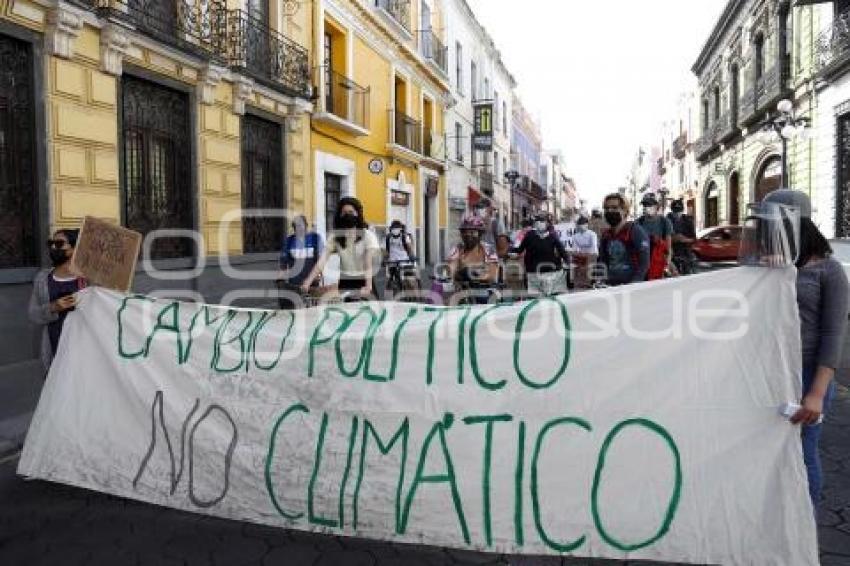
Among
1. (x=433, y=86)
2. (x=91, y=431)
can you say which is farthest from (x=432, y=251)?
(x=91, y=431)

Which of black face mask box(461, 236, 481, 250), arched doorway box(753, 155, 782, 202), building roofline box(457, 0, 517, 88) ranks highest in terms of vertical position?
building roofline box(457, 0, 517, 88)

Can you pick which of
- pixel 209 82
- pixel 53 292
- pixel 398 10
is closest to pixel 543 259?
pixel 53 292

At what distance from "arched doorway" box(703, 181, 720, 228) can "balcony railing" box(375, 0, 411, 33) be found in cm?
2150

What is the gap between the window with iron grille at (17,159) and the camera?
25.2 ft

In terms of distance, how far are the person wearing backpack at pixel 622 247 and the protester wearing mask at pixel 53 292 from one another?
176 inches

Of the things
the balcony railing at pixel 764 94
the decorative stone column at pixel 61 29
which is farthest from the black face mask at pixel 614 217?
the balcony railing at pixel 764 94

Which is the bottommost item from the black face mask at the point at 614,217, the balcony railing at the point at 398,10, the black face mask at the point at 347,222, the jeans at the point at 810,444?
the jeans at the point at 810,444

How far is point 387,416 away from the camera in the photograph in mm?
3119

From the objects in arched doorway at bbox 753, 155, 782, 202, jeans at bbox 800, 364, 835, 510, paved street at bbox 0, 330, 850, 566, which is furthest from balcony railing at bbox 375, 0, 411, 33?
jeans at bbox 800, 364, 835, 510

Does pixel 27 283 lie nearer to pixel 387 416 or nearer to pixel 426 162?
pixel 387 416

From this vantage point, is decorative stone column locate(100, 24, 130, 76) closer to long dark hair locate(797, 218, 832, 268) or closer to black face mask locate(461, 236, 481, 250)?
black face mask locate(461, 236, 481, 250)

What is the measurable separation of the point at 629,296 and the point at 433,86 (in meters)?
24.0

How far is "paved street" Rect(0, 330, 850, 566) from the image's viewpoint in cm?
301

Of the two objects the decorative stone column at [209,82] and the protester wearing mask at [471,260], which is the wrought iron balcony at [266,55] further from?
the protester wearing mask at [471,260]
